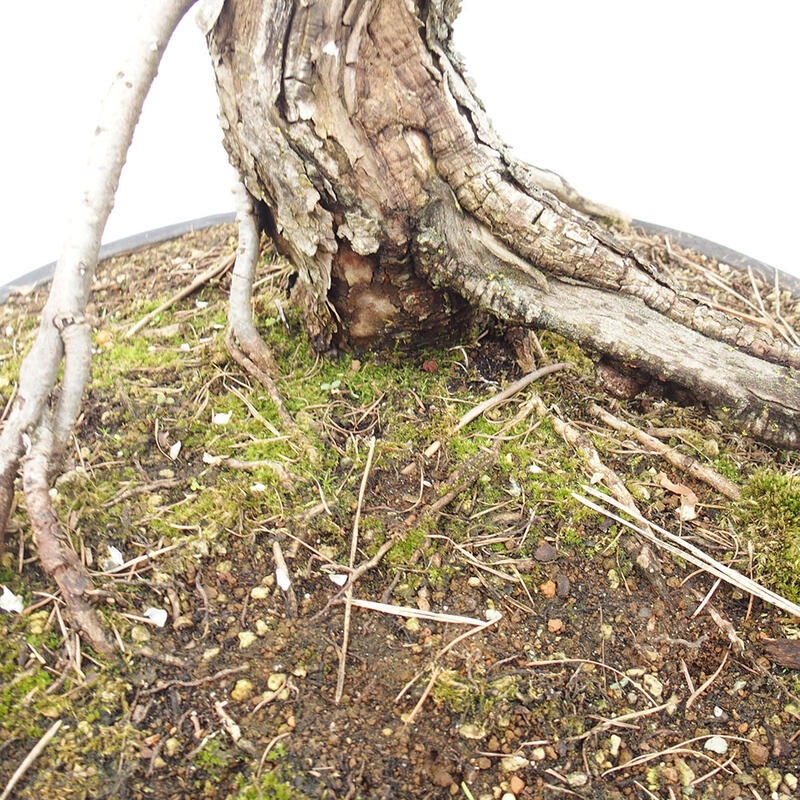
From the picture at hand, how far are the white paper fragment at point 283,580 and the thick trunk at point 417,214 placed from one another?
2.04 ft

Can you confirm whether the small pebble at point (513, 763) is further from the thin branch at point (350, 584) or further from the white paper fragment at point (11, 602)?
the white paper fragment at point (11, 602)

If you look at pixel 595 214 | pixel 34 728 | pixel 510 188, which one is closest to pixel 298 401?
pixel 510 188

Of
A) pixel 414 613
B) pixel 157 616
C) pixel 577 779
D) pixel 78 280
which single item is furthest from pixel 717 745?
pixel 78 280

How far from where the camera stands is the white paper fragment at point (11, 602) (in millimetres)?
1398

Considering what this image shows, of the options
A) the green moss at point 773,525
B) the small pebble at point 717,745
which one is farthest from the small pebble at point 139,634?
the green moss at point 773,525

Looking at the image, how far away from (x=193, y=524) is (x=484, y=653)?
634 millimetres

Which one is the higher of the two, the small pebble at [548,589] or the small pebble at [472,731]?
the small pebble at [548,589]

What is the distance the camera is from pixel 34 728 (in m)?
1.23

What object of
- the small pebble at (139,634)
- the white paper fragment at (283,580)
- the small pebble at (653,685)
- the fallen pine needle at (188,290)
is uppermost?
the fallen pine needle at (188,290)

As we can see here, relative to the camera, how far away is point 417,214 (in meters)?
1.54

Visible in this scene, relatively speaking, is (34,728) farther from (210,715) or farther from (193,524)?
(193,524)

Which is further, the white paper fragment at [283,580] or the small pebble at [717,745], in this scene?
the white paper fragment at [283,580]

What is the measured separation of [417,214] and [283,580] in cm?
78

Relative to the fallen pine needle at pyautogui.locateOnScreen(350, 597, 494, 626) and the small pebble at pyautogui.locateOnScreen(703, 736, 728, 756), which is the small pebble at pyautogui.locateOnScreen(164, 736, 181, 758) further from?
the small pebble at pyautogui.locateOnScreen(703, 736, 728, 756)
